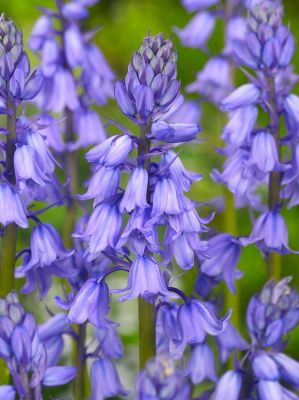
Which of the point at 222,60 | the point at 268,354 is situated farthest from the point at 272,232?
the point at 222,60

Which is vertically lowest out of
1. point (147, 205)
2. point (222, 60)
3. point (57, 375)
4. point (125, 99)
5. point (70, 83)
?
point (57, 375)

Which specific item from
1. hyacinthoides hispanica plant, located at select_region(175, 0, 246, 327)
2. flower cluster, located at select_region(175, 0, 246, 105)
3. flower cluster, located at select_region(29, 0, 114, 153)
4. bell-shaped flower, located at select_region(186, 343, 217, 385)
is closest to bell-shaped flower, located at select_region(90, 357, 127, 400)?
bell-shaped flower, located at select_region(186, 343, 217, 385)

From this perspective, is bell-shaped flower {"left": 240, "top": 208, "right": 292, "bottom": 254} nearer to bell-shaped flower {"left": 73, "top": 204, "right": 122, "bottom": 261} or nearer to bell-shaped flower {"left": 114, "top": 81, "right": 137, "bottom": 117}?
bell-shaped flower {"left": 73, "top": 204, "right": 122, "bottom": 261}

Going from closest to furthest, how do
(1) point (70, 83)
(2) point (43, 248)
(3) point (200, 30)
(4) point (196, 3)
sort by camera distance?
(2) point (43, 248), (1) point (70, 83), (4) point (196, 3), (3) point (200, 30)

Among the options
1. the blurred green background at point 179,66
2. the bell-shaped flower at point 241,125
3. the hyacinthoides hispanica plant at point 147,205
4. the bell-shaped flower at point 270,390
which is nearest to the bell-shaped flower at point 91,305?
the hyacinthoides hispanica plant at point 147,205

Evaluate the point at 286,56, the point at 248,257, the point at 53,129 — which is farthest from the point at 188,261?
the point at 248,257

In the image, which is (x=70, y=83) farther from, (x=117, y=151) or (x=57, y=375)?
(x=57, y=375)

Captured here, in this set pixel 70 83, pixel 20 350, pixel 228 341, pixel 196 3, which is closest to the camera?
pixel 20 350
